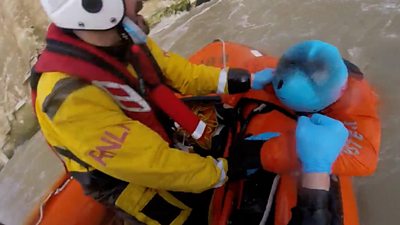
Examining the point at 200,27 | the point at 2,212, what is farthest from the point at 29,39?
the point at 2,212

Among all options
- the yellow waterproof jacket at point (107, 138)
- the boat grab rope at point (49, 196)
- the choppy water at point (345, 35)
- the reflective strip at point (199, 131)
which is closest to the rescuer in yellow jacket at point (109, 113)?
the yellow waterproof jacket at point (107, 138)

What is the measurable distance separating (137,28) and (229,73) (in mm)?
498

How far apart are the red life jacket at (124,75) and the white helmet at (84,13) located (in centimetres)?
6

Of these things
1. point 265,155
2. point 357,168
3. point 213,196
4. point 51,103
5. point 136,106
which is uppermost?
point 51,103

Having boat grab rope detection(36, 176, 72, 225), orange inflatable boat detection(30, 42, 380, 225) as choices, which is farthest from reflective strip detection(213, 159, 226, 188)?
boat grab rope detection(36, 176, 72, 225)

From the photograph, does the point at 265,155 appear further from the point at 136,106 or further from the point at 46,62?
the point at 46,62

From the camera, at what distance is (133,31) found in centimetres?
146

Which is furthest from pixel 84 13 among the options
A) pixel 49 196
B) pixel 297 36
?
pixel 297 36

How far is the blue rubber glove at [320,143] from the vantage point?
145 centimetres

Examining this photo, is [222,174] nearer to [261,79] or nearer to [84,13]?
[261,79]

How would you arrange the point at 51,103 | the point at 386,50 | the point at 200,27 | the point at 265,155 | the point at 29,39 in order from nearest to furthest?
the point at 51,103, the point at 265,155, the point at 386,50, the point at 200,27, the point at 29,39

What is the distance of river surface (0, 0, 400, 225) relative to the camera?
245 centimetres

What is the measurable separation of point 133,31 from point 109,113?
8.8 inches

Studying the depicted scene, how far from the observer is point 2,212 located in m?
3.17
